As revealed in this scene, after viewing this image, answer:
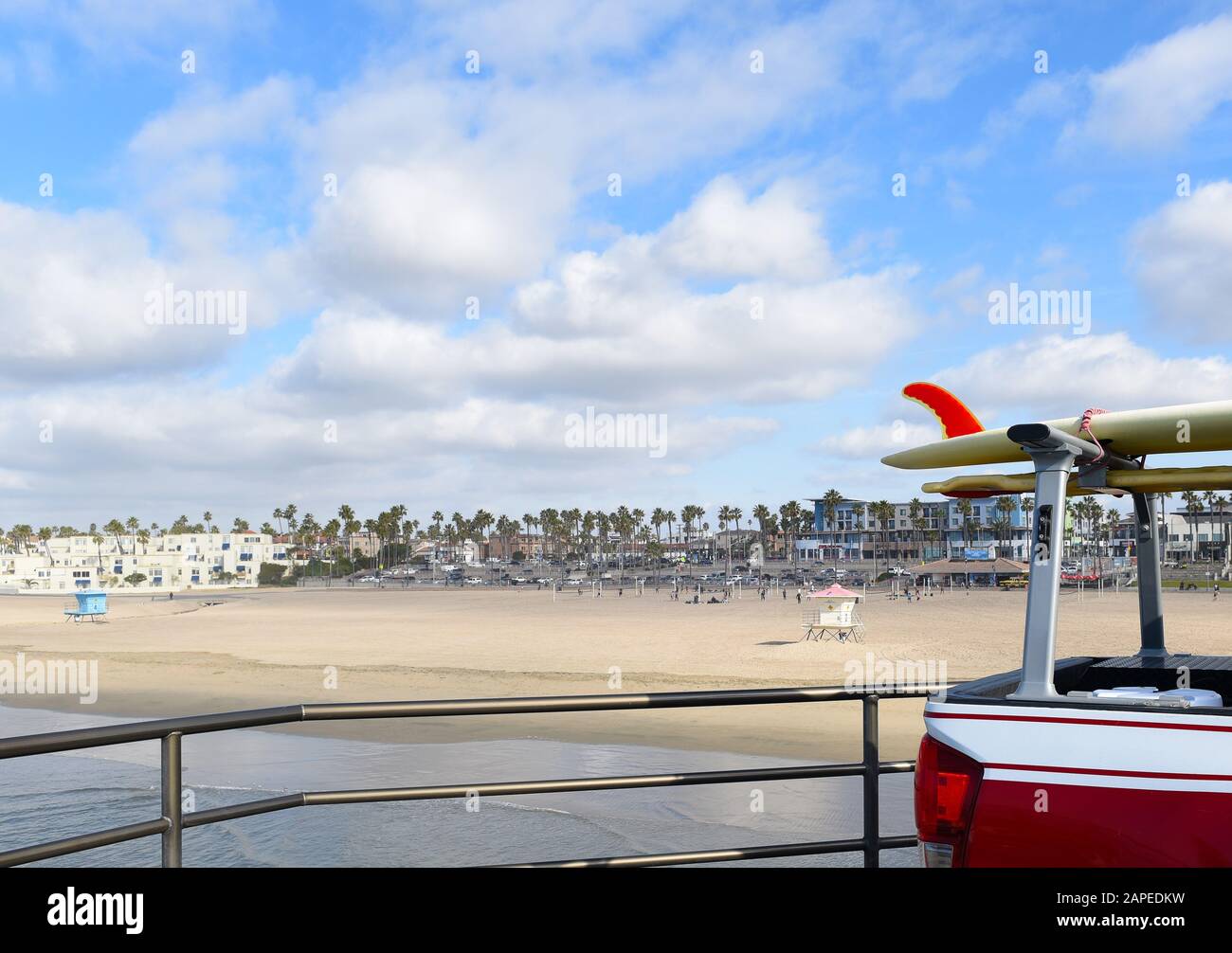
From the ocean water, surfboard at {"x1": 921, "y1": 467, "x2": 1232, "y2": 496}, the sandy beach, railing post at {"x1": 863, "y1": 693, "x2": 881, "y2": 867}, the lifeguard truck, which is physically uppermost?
surfboard at {"x1": 921, "y1": 467, "x2": 1232, "y2": 496}

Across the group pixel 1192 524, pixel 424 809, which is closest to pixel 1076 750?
pixel 424 809

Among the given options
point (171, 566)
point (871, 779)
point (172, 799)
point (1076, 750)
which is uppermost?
point (1076, 750)

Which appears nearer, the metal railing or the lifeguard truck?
the lifeguard truck

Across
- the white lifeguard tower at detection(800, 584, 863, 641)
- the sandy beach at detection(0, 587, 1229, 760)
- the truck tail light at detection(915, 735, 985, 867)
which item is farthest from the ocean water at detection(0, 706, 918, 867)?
the white lifeguard tower at detection(800, 584, 863, 641)

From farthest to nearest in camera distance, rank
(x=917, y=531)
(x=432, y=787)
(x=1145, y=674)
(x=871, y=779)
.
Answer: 1. (x=917, y=531)
2. (x=1145, y=674)
3. (x=871, y=779)
4. (x=432, y=787)

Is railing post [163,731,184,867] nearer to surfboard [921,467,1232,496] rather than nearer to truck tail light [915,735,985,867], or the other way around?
truck tail light [915,735,985,867]

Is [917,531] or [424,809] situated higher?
[917,531]

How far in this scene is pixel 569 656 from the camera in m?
40.2

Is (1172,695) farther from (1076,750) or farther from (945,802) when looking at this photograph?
(945,802)

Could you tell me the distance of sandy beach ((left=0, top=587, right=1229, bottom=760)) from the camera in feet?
72.1

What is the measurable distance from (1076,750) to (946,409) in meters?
1.75

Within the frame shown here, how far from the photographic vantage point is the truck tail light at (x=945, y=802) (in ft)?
9.96

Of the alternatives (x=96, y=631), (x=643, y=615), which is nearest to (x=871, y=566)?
(x=643, y=615)

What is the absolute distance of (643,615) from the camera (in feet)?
226
